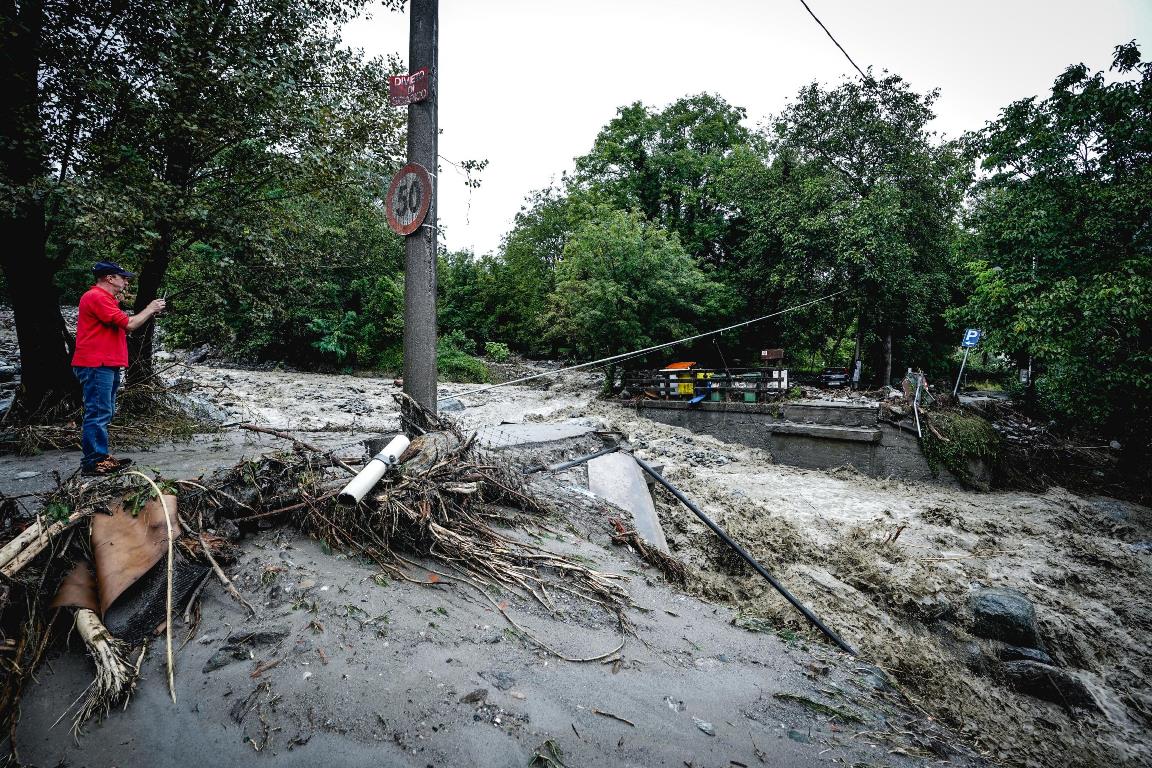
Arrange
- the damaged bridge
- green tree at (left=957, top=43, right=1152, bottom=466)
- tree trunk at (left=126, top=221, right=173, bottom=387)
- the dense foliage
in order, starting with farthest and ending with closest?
the damaged bridge → green tree at (left=957, top=43, right=1152, bottom=466) → tree trunk at (left=126, top=221, right=173, bottom=387) → the dense foliage

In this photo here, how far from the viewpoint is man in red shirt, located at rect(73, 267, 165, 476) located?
348 centimetres

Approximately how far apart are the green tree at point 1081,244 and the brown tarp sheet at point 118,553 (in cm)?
1303

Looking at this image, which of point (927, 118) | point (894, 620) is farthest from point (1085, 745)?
point (927, 118)

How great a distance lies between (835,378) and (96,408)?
757 inches

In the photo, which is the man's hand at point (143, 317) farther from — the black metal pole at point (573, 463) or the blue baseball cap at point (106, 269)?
the black metal pole at point (573, 463)

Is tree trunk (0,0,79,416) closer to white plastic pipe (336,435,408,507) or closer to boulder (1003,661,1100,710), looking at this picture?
white plastic pipe (336,435,408,507)

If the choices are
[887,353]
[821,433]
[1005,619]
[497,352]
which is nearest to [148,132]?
[1005,619]

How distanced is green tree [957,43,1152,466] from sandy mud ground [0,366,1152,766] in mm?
6144

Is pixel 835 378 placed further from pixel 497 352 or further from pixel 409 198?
pixel 497 352

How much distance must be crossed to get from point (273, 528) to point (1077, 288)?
43.7ft

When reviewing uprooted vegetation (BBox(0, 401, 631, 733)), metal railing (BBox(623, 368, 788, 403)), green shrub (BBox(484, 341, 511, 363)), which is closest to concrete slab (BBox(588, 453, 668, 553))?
uprooted vegetation (BBox(0, 401, 631, 733))

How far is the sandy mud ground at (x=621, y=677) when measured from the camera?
61.9 inches

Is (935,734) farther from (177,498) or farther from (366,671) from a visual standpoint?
(177,498)

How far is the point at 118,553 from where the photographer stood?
2.00 meters
